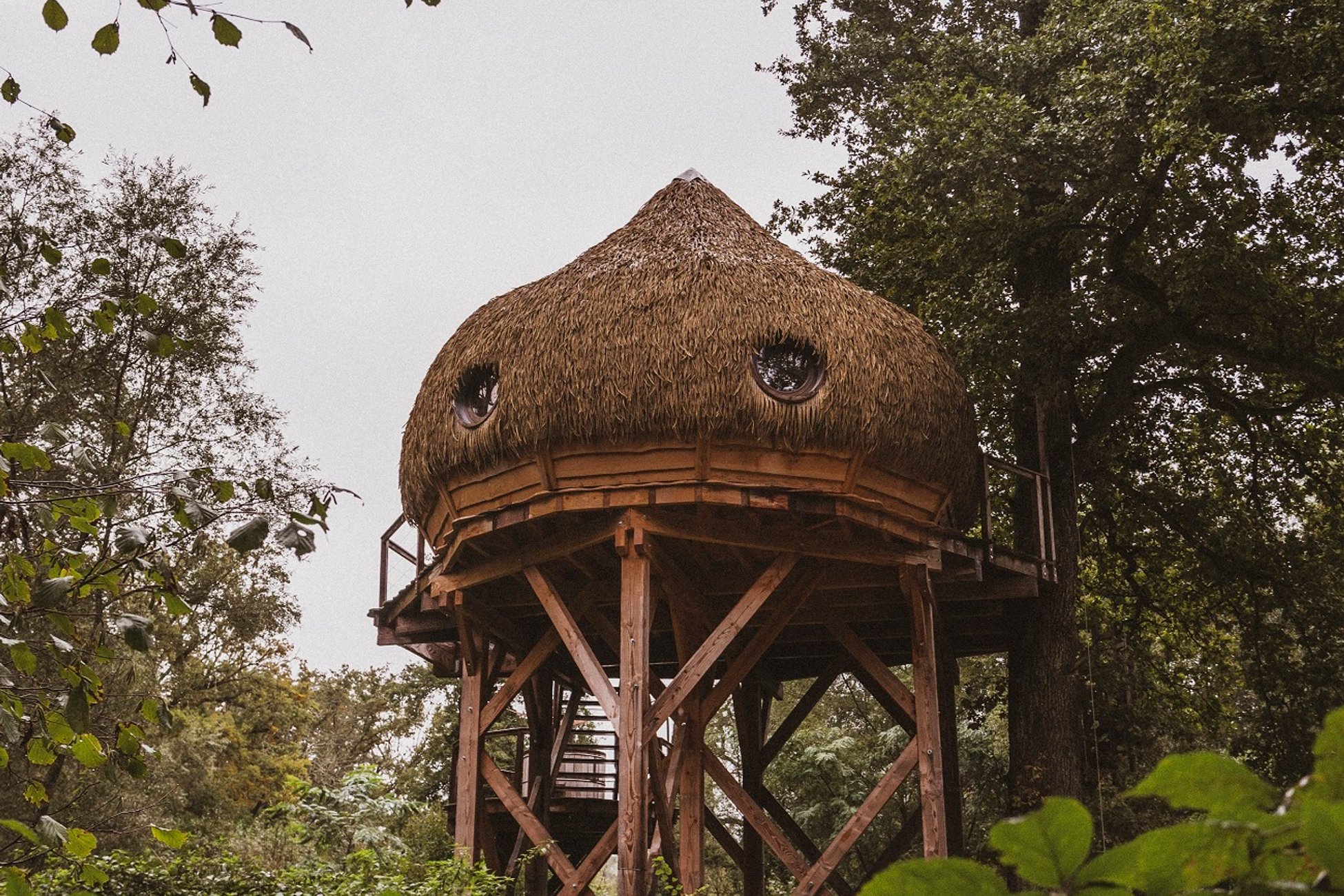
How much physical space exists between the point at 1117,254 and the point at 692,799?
23.7 feet

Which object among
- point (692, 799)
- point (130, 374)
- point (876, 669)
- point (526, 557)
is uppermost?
point (130, 374)

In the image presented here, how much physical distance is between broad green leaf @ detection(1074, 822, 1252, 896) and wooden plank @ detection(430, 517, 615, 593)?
1023 centimetres

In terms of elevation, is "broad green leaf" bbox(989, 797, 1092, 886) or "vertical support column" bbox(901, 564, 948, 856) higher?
"vertical support column" bbox(901, 564, 948, 856)

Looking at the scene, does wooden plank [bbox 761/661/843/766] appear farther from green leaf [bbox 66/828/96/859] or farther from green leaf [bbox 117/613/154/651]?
green leaf [bbox 117/613/154/651]

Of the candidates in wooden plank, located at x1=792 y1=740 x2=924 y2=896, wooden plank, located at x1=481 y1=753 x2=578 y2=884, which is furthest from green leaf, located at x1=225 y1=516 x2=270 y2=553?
wooden plank, located at x1=792 y1=740 x2=924 y2=896

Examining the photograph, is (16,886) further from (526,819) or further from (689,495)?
(526,819)

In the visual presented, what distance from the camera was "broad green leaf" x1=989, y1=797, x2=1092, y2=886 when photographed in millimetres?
713

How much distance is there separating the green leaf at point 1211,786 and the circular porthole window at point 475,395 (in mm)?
11132

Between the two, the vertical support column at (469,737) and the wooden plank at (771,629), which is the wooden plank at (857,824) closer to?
the wooden plank at (771,629)

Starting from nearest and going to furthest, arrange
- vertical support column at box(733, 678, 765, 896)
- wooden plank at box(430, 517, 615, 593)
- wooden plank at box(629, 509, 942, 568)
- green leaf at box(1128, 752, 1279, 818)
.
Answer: green leaf at box(1128, 752, 1279, 818) → wooden plank at box(629, 509, 942, 568) → wooden plank at box(430, 517, 615, 593) → vertical support column at box(733, 678, 765, 896)

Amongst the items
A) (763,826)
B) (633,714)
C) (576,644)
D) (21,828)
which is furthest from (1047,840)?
(763,826)

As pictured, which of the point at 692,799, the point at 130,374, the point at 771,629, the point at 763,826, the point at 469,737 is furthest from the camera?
the point at 130,374

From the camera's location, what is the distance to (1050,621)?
14500 millimetres

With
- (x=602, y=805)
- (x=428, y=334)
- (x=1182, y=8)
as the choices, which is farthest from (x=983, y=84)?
(x=428, y=334)
